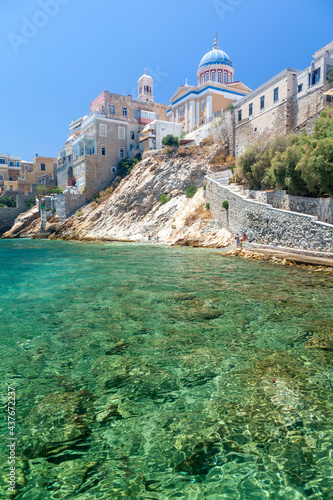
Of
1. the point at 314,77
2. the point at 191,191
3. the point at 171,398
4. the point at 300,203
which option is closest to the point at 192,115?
the point at 191,191

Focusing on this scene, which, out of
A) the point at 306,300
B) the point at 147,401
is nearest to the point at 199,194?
the point at 306,300

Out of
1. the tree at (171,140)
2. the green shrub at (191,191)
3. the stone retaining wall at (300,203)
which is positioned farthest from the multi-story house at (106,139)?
the stone retaining wall at (300,203)

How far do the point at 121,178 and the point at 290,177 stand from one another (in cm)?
3118

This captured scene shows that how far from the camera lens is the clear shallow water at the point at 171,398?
2.54m

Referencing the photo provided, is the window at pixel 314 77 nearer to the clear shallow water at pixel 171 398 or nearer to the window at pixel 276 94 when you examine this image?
the window at pixel 276 94

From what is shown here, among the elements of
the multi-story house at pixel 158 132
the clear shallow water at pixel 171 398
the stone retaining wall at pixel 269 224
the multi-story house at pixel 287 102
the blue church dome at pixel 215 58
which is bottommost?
the clear shallow water at pixel 171 398

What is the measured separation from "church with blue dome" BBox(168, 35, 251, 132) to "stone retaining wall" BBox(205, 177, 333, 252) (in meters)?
18.4

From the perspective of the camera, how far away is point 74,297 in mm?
8695

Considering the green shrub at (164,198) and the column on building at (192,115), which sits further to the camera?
the column on building at (192,115)

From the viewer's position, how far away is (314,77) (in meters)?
23.7

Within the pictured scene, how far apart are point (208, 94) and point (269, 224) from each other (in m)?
29.0

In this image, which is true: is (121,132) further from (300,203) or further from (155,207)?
(300,203)

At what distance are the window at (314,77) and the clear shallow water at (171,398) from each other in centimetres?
2249

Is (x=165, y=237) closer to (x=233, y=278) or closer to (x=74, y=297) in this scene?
(x=233, y=278)
